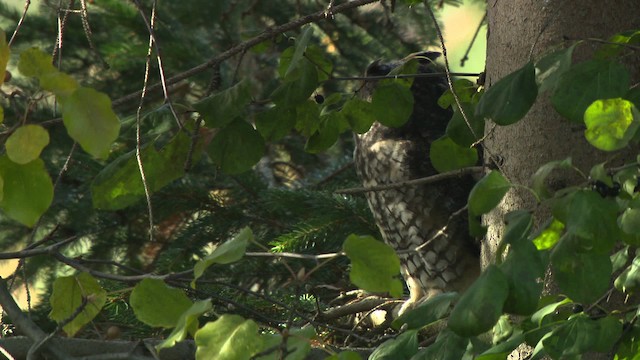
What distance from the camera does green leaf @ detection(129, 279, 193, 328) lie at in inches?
43.8

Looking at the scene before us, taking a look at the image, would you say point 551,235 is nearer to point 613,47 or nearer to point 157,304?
point 613,47

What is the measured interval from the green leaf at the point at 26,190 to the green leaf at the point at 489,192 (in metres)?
0.44

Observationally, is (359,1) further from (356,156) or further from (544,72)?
(356,156)

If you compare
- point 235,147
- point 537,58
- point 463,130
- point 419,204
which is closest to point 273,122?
point 235,147

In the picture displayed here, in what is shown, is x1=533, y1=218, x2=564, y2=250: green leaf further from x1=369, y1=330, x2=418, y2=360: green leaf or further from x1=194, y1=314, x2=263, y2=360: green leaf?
x1=194, y1=314, x2=263, y2=360: green leaf

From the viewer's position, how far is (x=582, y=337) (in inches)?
42.3

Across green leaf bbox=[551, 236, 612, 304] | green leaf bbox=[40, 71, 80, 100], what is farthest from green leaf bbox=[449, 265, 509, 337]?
green leaf bbox=[40, 71, 80, 100]

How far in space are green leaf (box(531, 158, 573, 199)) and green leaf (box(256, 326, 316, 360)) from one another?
27 cm

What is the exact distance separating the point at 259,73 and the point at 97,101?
8.43ft

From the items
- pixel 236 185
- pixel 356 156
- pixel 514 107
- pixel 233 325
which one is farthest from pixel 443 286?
pixel 233 325

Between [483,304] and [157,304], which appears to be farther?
[157,304]

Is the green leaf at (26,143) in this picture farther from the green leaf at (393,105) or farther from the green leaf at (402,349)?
the green leaf at (393,105)

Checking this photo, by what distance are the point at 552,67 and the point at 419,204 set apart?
1448 millimetres

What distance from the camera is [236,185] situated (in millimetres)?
2873
